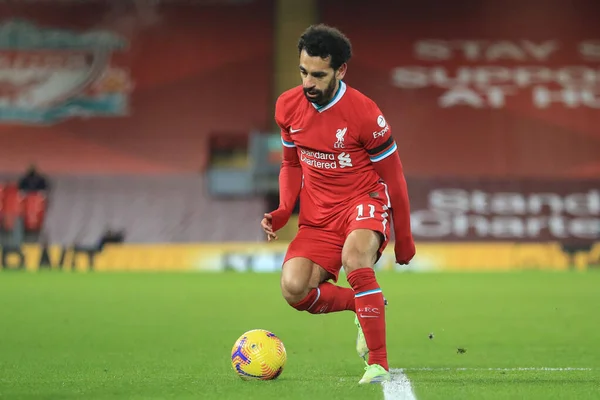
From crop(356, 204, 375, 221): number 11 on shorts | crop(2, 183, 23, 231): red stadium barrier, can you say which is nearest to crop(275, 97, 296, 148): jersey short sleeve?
crop(356, 204, 375, 221): number 11 on shorts

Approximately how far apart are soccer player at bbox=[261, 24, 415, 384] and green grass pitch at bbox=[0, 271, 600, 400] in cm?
44

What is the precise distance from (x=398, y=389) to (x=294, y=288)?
Result: 107cm

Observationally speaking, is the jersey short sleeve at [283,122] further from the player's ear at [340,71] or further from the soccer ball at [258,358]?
the soccer ball at [258,358]

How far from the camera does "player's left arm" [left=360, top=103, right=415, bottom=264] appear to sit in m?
5.79

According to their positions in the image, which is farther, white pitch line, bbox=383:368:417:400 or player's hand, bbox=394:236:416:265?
A: player's hand, bbox=394:236:416:265

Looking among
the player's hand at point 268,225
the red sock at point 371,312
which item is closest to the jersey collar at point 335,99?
the player's hand at point 268,225

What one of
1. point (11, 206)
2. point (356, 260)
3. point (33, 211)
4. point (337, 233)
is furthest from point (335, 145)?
point (33, 211)

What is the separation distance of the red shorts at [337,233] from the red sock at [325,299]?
0.10 m

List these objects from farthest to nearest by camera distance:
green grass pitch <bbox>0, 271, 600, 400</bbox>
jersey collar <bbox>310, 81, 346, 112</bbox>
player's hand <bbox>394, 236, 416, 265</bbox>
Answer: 1. player's hand <bbox>394, 236, 416, 265</bbox>
2. jersey collar <bbox>310, 81, 346, 112</bbox>
3. green grass pitch <bbox>0, 271, 600, 400</bbox>

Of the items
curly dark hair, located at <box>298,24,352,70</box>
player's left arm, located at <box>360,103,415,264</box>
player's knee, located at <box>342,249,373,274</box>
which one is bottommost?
player's knee, located at <box>342,249,373,274</box>

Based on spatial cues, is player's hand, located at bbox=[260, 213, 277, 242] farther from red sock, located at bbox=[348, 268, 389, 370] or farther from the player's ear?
the player's ear

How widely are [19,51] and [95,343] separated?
16750 mm

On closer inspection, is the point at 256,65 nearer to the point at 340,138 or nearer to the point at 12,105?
the point at 12,105

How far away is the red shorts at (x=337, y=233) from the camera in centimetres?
591
